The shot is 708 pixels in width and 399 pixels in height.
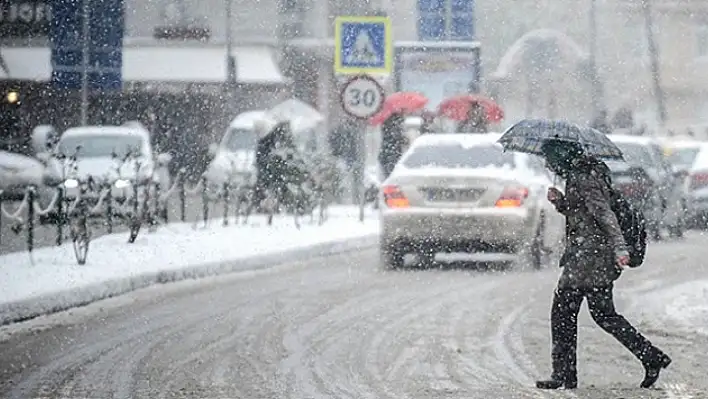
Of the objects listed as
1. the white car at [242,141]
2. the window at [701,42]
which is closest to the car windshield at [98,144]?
the white car at [242,141]

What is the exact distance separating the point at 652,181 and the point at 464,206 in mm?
6353

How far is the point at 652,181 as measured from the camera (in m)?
22.6

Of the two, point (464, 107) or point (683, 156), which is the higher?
point (464, 107)

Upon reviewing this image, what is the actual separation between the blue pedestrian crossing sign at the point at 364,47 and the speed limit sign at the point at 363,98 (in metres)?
0.45

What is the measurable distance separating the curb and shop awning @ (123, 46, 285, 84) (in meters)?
28.3

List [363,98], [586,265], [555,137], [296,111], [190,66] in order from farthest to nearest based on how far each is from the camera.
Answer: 1. [190,66]
2. [296,111]
3. [363,98]
4. [555,137]
5. [586,265]

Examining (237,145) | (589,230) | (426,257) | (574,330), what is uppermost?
(589,230)

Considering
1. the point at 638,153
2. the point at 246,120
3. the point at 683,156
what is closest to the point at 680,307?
the point at 638,153

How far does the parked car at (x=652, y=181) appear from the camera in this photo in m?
22.3

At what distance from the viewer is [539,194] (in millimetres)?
17594

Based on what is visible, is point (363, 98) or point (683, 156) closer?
point (363, 98)

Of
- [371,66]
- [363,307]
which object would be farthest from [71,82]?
[363,307]

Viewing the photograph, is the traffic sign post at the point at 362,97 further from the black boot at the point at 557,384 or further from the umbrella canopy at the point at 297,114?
the umbrella canopy at the point at 297,114

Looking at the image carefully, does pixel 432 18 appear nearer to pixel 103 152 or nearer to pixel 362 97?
pixel 103 152
